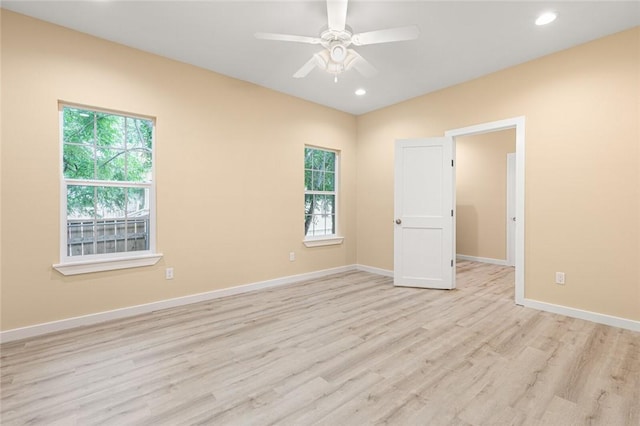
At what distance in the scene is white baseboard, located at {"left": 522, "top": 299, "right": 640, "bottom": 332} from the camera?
2750 mm

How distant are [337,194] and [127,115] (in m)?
3.23

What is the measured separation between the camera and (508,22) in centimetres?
266

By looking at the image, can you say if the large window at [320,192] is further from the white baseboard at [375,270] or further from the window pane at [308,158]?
the white baseboard at [375,270]

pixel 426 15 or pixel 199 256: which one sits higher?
pixel 426 15

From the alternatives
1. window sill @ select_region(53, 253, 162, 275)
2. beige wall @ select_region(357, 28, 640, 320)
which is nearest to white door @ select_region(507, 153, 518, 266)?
beige wall @ select_region(357, 28, 640, 320)

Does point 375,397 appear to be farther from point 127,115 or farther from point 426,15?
point 127,115

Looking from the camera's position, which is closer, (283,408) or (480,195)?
(283,408)

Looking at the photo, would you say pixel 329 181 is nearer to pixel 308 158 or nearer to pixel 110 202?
pixel 308 158

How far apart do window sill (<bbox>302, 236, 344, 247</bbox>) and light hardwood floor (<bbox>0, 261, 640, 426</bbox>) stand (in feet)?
4.90

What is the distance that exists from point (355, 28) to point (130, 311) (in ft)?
11.9

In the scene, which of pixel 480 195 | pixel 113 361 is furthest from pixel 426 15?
pixel 480 195

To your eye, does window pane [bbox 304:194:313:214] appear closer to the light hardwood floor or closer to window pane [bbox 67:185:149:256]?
the light hardwood floor

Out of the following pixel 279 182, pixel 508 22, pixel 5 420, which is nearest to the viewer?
pixel 5 420

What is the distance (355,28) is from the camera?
9.00 feet
